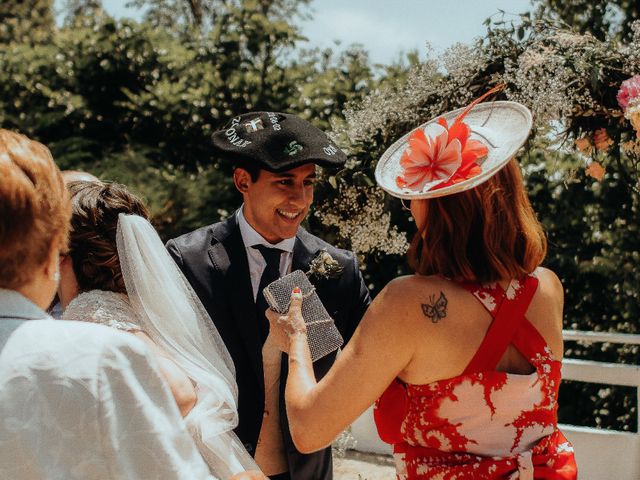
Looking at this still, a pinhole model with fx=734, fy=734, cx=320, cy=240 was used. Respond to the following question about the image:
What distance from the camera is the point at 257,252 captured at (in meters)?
2.81

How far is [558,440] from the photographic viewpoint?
1905mm

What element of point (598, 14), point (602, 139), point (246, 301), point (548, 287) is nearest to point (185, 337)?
point (246, 301)

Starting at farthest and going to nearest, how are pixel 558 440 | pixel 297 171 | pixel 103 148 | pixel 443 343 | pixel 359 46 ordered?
pixel 103 148
pixel 359 46
pixel 297 171
pixel 558 440
pixel 443 343

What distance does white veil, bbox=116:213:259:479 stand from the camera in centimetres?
189

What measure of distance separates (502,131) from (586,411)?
399 centimetres

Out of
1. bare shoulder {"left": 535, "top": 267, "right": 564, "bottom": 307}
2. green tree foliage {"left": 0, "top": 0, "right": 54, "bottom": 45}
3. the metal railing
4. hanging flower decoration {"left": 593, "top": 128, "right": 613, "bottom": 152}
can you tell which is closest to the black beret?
bare shoulder {"left": 535, "top": 267, "right": 564, "bottom": 307}

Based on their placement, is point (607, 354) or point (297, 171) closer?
point (297, 171)

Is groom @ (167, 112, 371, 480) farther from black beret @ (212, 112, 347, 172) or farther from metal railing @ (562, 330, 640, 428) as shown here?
metal railing @ (562, 330, 640, 428)

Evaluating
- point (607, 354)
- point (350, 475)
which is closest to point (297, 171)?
point (350, 475)

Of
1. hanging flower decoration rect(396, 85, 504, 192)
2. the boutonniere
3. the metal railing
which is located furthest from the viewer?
the metal railing

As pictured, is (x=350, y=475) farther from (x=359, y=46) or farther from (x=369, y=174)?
(x=359, y=46)

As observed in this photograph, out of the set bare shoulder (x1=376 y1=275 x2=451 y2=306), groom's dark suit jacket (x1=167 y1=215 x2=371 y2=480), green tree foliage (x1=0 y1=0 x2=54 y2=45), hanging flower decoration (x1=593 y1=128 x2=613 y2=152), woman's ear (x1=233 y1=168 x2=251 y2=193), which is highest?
bare shoulder (x1=376 y1=275 x2=451 y2=306)

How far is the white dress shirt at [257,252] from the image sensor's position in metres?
2.78

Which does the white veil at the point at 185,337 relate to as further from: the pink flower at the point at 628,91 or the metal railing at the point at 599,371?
the metal railing at the point at 599,371
